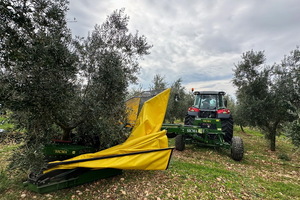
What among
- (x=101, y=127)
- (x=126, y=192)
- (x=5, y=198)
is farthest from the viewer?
(x=101, y=127)

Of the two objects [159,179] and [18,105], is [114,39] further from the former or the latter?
[159,179]

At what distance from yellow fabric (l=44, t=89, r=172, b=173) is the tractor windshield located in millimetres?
4354

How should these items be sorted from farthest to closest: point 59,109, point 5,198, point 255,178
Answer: point 255,178, point 59,109, point 5,198

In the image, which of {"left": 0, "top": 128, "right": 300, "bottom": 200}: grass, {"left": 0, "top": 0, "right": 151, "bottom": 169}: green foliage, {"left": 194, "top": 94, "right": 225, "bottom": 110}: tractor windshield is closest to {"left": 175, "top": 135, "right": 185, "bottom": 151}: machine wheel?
{"left": 0, "top": 128, "right": 300, "bottom": 200}: grass

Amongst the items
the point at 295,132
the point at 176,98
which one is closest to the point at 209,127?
the point at 295,132

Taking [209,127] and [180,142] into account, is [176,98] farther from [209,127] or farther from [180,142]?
[180,142]

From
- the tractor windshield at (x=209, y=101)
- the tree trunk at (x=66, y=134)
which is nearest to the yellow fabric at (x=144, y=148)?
the tree trunk at (x=66, y=134)

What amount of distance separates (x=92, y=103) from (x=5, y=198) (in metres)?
2.55

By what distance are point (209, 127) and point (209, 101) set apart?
184cm

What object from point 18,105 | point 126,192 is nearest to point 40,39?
point 18,105

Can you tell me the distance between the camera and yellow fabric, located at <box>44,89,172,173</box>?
358 centimetres

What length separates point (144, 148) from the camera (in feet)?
13.2

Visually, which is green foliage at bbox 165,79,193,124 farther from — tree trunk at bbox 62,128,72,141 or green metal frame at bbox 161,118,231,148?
tree trunk at bbox 62,128,72,141

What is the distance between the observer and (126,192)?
12.3 ft
